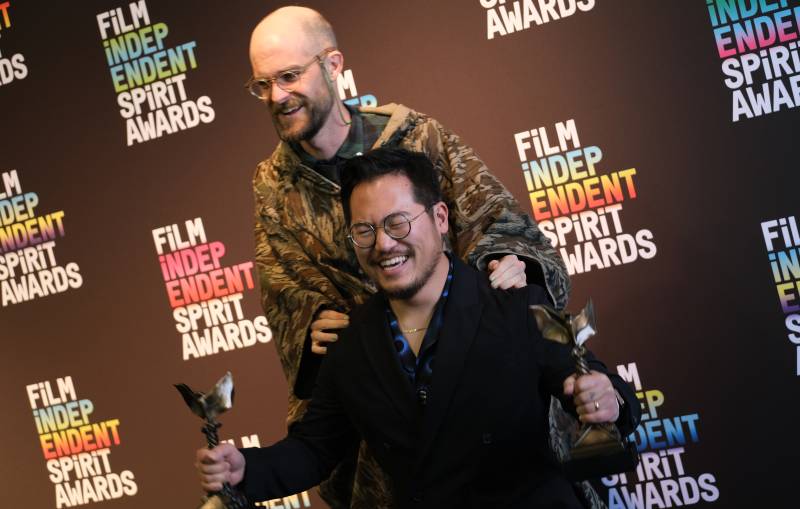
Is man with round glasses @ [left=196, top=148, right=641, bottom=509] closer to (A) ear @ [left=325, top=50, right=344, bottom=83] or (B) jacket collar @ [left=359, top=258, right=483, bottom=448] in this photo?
(B) jacket collar @ [left=359, top=258, right=483, bottom=448]

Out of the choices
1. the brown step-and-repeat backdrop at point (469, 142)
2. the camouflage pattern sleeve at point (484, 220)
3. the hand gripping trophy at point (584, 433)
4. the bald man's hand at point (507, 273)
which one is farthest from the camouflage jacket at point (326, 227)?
the brown step-and-repeat backdrop at point (469, 142)

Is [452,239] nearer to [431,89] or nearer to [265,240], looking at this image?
[265,240]

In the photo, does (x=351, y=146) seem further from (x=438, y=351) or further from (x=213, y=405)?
(x=213, y=405)

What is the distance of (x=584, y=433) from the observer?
6.16ft

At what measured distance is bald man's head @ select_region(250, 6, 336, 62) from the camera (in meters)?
Result: 2.58

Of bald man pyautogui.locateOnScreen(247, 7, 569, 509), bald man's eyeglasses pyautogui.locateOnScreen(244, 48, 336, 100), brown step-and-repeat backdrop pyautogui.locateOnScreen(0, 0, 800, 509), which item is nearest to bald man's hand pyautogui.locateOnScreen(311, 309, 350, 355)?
bald man pyautogui.locateOnScreen(247, 7, 569, 509)

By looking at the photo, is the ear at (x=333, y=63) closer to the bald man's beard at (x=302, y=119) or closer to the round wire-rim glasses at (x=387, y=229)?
the bald man's beard at (x=302, y=119)

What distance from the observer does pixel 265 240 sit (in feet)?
9.26

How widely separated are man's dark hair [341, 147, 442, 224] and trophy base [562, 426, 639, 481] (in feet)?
2.19

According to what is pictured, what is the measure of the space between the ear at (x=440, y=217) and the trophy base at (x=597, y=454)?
2.15 ft

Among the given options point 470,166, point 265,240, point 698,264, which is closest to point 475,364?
point 470,166

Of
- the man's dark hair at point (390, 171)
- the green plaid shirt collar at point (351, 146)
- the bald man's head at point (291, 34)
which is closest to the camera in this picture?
the man's dark hair at point (390, 171)

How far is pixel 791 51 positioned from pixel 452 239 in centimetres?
159

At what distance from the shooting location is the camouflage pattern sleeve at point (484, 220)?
8.12 ft
